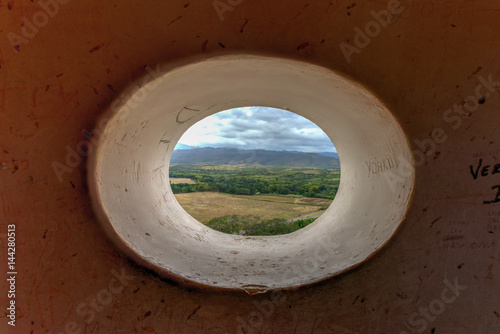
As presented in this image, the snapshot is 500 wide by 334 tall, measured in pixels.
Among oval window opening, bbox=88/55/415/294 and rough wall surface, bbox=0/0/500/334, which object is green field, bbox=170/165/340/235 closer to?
oval window opening, bbox=88/55/415/294

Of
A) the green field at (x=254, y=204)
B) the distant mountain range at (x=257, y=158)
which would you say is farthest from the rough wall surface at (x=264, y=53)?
the distant mountain range at (x=257, y=158)

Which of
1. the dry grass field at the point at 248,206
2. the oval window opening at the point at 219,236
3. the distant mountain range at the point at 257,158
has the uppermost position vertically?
the distant mountain range at the point at 257,158

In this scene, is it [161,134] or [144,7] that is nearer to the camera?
[144,7]

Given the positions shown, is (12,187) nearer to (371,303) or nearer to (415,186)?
(371,303)

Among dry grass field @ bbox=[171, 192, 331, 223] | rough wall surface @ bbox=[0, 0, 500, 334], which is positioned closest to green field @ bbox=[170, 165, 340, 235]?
dry grass field @ bbox=[171, 192, 331, 223]

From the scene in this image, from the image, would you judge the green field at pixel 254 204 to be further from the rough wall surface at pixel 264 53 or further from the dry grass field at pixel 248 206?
the rough wall surface at pixel 264 53

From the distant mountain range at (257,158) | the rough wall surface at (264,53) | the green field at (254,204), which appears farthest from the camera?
the distant mountain range at (257,158)

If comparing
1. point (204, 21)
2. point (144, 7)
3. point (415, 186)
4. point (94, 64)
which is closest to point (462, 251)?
point (415, 186)
